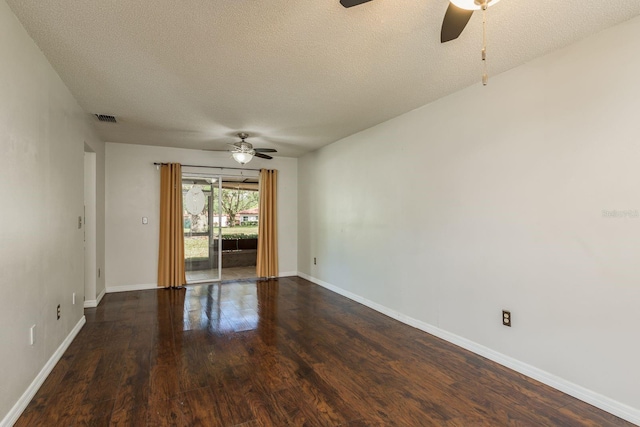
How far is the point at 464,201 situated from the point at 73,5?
3.33 metres

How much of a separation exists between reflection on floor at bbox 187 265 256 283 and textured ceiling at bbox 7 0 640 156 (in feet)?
11.0

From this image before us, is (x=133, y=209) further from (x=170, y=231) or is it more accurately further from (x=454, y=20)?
(x=454, y=20)

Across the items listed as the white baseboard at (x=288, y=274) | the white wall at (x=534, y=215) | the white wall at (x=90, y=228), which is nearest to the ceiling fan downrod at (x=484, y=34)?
the white wall at (x=534, y=215)

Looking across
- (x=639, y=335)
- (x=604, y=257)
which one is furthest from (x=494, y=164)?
(x=639, y=335)

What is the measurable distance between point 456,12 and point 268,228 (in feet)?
17.3

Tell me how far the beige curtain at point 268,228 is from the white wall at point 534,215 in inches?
113

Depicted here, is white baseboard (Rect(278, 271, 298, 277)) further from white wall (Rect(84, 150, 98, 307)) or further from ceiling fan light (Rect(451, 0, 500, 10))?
ceiling fan light (Rect(451, 0, 500, 10))

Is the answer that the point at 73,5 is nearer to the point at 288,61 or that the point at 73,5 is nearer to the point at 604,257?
the point at 288,61

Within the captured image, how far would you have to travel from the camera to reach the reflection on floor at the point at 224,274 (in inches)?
246

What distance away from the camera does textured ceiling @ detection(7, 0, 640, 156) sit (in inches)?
77.9

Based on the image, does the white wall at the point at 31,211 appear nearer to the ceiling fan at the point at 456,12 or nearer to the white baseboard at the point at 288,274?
the ceiling fan at the point at 456,12

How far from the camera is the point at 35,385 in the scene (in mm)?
2338

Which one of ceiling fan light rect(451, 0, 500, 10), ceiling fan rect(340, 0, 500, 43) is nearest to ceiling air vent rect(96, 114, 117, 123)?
ceiling fan rect(340, 0, 500, 43)

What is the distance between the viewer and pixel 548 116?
2531mm
